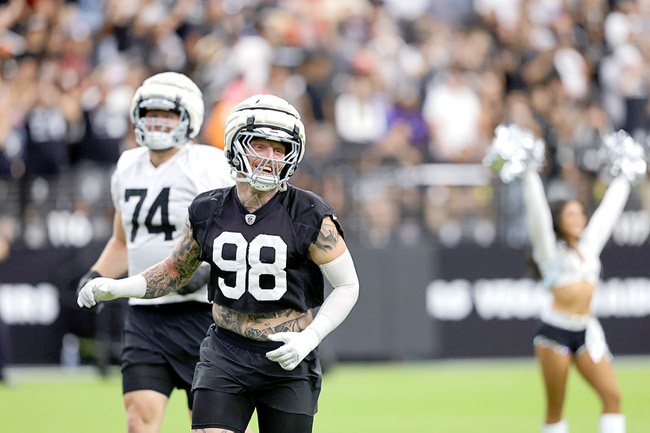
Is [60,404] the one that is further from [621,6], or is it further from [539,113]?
[621,6]

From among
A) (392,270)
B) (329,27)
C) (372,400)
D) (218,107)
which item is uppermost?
(329,27)

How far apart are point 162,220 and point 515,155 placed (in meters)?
2.99

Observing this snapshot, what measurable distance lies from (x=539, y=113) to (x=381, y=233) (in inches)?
140

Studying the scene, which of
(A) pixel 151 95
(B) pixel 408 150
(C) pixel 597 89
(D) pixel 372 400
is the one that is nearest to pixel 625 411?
(D) pixel 372 400

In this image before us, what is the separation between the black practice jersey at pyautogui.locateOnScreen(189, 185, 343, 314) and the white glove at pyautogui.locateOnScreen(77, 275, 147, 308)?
410 millimetres

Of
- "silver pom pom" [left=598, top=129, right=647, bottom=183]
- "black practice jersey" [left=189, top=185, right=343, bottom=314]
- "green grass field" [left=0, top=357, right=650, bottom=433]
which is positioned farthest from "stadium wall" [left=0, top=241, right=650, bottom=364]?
"black practice jersey" [left=189, top=185, right=343, bottom=314]

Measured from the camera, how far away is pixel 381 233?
1587 centimetres

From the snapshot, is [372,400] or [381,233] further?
[381,233]

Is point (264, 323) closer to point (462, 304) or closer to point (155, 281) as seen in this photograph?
point (155, 281)

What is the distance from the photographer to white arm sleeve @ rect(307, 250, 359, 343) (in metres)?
5.75

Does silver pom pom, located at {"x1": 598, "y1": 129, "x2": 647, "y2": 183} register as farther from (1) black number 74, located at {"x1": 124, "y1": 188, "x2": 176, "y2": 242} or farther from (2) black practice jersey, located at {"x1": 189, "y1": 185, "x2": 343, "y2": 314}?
(2) black practice jersey, located at {"x1": 189, "y1": 185, "x2": 343, "y2": 314}

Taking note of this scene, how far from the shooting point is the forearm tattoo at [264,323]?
5.82 metres

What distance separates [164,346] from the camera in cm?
716

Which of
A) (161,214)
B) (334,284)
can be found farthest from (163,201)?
(334,284)
